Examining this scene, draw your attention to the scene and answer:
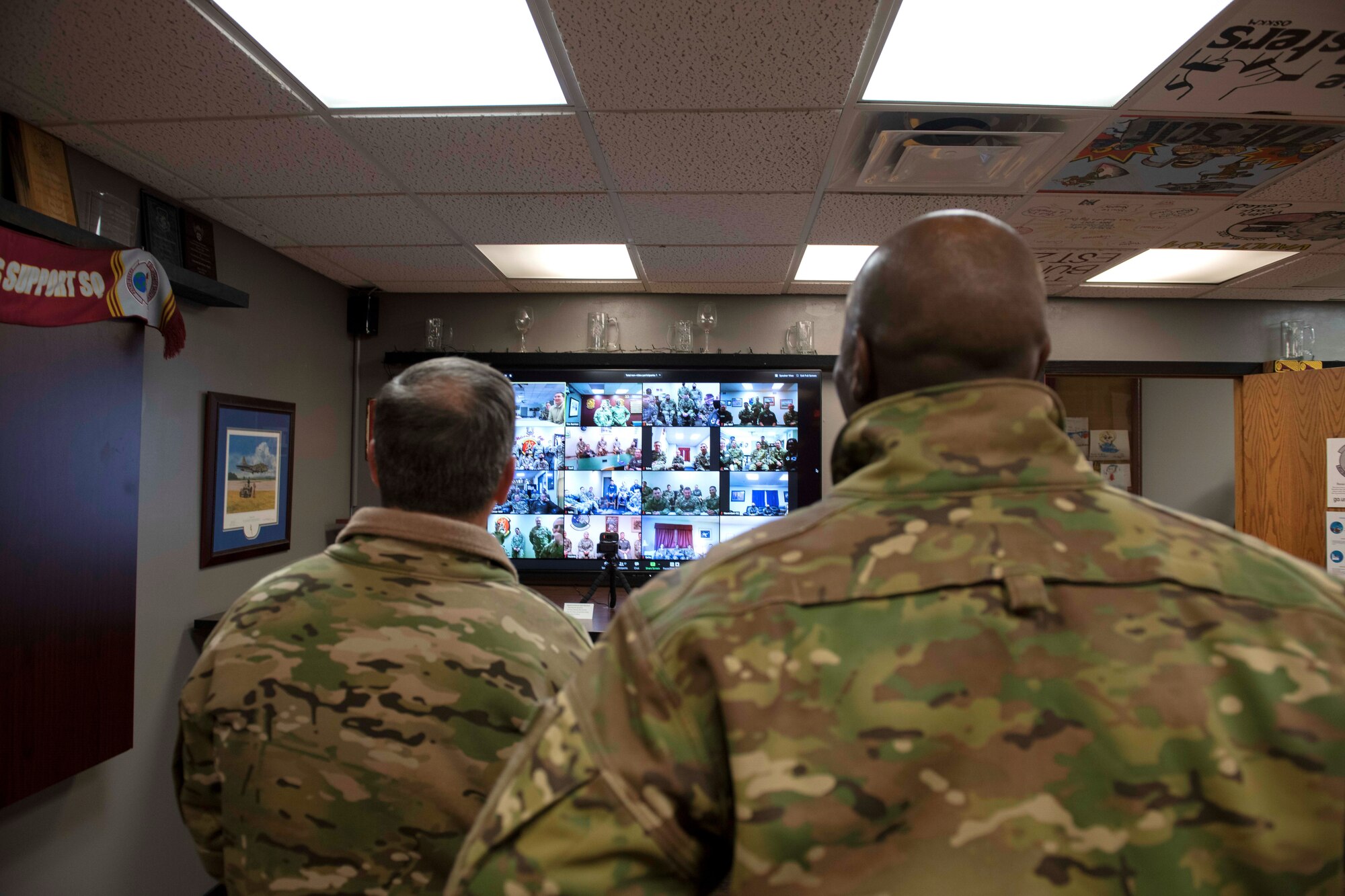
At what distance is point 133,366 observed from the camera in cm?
201

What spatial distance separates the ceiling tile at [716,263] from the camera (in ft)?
9.34

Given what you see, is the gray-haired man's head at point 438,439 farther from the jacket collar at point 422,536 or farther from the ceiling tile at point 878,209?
the ceiling tile at point 878,209

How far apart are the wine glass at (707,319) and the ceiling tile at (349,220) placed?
1.31 meters

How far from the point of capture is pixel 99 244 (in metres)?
1.87

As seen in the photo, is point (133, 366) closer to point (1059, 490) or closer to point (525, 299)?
point (525, 299)

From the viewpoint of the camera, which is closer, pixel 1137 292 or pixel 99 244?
pixel 99 244

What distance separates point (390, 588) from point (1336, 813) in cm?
100

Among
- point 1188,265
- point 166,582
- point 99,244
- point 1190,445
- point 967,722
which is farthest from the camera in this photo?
point 1190,445

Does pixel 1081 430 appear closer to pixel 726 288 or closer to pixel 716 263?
pixel 726 288

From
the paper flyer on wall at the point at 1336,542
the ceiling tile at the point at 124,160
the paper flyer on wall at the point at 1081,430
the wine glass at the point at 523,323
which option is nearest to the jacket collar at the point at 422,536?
the ceiling tile at the point at 124,160

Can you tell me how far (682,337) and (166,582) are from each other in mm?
2378

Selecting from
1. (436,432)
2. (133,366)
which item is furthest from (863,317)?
(133,366)

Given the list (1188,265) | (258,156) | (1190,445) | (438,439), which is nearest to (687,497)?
(258,156)

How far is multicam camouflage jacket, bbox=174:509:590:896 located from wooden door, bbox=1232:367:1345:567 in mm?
3830
